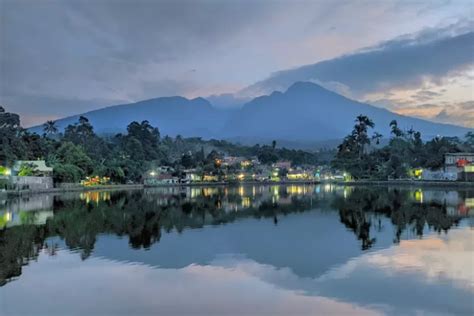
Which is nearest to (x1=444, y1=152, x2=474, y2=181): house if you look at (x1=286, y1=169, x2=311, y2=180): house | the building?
the building

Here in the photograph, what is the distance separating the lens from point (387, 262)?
12711 mm

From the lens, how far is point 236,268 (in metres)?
12.3

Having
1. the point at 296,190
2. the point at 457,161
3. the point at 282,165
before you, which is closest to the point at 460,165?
the point at 457,161

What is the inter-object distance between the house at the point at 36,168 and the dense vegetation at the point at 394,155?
4861 cm

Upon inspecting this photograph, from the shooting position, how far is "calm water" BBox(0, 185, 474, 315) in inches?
360

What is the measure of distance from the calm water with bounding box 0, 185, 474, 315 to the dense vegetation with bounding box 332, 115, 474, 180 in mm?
50699

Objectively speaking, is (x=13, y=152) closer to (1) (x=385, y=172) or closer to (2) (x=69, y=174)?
(2) (x=69, y=174)

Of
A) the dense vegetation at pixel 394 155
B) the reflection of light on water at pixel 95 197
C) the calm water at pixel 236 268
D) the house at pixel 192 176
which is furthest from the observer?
the house at pixel 192 176

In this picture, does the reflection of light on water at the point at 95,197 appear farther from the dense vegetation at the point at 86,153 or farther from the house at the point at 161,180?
the house at the point at 161,180

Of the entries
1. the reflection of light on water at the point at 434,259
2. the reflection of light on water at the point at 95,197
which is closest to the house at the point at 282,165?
the reflection of light on water at the point at 95,197

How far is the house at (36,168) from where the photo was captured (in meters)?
49.6

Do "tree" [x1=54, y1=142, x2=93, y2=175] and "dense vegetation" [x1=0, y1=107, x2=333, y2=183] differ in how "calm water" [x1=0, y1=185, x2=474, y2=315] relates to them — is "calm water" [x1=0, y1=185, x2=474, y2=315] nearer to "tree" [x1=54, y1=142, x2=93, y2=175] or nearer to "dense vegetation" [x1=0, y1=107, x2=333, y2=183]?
"dense vegetation" [x1=0, y1=107, x2=333, y2=183]

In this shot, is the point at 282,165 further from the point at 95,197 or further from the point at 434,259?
the point at 434,259

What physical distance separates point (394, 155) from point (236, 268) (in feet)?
216
